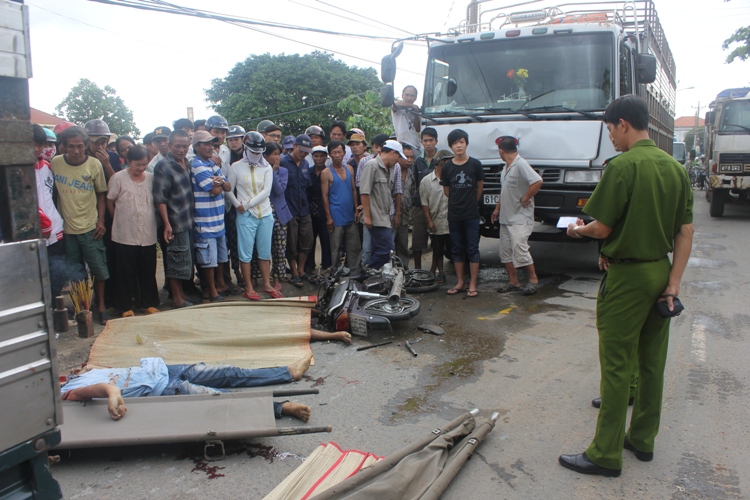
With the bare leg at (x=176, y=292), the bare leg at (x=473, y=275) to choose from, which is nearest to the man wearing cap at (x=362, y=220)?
the bare leg at (x=473, y=275)

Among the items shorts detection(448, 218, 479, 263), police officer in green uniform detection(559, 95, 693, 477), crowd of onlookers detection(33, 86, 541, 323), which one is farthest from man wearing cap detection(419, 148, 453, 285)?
police officer in green uniform detection(559, 95, 693, 477)

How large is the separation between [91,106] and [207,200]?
1553 inches

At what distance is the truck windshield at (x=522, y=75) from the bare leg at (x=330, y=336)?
12.3 feet

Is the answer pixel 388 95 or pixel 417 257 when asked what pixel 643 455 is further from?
pixel 388 95

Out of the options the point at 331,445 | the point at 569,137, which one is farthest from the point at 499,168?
the point at 331,445

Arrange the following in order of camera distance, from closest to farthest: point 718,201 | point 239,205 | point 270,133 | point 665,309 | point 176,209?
point 665,309, point 176,209, point 239,205, point 270,133, point 718,201

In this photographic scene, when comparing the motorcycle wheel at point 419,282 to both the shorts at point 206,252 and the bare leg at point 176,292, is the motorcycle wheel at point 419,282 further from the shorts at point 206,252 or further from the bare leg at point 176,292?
the bare leg at point 176,292

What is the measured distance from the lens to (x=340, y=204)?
286 inches

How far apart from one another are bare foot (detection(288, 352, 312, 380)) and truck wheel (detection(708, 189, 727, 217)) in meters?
12.7

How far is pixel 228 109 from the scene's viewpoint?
3512cm

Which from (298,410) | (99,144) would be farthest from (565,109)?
(99,144)

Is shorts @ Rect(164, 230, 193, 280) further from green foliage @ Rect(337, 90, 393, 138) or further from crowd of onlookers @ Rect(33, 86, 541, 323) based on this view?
green foliage @ Rect(337, 90, 393, 138)

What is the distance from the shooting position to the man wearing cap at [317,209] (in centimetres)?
739

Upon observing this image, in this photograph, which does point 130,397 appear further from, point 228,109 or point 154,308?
point 228,109
